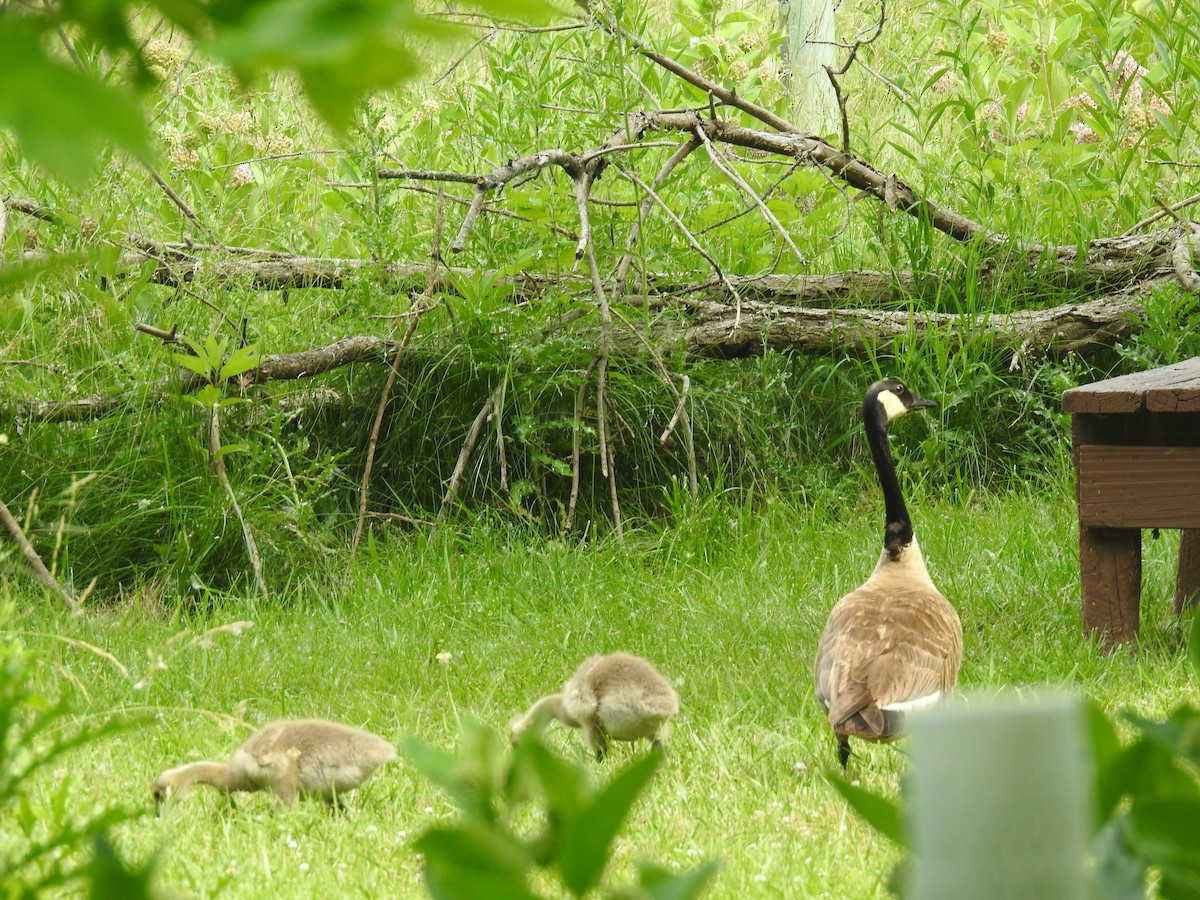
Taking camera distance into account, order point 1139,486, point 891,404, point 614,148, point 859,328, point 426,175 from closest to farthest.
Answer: point 1139,486 → point 891,404 → point 614,148 → point 426,175 → point 859,328

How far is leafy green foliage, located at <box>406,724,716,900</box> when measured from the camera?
730 millimetres

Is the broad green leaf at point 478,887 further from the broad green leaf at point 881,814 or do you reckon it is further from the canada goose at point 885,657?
the canada goose at point 885,657

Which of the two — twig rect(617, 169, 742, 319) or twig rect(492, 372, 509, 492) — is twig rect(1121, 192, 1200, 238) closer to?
twig rect(617, 169, 742, 319)

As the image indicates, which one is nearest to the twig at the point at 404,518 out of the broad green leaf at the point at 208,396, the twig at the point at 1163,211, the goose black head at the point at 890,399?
the broad green leaf at the point at 208,396

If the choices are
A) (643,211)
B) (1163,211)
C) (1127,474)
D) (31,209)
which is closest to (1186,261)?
(1163,211)

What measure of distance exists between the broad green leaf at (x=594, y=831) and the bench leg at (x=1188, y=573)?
470 cm

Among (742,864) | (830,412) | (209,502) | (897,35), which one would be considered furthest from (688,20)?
(742,864)

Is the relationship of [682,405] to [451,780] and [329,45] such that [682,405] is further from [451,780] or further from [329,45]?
[329,45]

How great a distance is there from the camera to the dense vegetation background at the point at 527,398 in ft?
17.9

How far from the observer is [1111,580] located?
180 inches

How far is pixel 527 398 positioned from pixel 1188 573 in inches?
130

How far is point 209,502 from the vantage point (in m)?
6.13

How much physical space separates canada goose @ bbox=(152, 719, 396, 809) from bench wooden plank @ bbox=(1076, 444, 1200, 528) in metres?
2.62

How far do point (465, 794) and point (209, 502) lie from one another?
→ 5.62 metres
